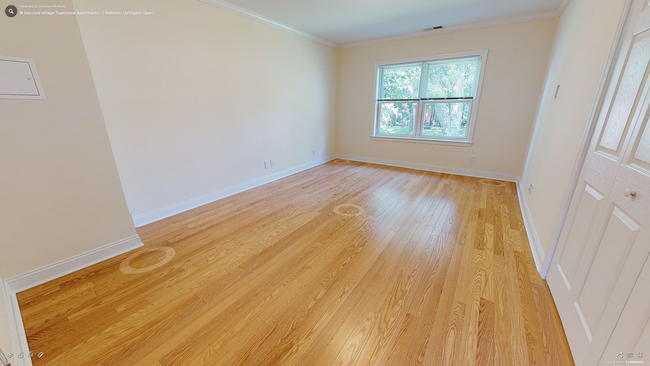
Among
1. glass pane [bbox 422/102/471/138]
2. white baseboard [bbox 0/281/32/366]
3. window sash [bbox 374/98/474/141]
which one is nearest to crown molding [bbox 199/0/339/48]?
window sash [bbox 374/98/474/141]

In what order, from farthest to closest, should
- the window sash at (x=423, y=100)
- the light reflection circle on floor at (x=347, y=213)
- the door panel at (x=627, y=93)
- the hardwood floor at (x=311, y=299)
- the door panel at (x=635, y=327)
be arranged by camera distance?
the window sash at (x=423, y=100) < the light reflection circle on floor at (x=347, y=213) < the hardwood floor at (x=311, y=299) < the door panel at (x=627, y=93) < the door panel at (x=635, y=327)

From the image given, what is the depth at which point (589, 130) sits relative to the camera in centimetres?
136

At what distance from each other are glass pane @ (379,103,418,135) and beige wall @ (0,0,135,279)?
4.45m

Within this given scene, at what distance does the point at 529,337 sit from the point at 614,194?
0.82 m

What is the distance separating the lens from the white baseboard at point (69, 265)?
5.11 feet

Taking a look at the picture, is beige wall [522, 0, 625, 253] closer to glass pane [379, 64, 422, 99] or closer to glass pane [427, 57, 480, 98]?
glass pane [427, 57, 480, 98]

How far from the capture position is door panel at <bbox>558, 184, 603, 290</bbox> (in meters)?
1.20

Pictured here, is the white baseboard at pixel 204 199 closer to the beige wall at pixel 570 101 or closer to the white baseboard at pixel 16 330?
the white baseboard at pixel 16 330

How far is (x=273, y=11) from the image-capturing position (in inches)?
123

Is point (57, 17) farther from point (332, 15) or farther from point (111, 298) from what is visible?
point (332, 15)

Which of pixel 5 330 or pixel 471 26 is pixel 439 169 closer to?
pixel 471 26

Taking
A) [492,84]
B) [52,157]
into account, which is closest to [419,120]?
[492,84]

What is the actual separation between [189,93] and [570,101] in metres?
3.61

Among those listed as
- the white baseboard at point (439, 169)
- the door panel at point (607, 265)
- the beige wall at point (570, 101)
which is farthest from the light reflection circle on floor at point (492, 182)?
the door panel at point (607, 265)
